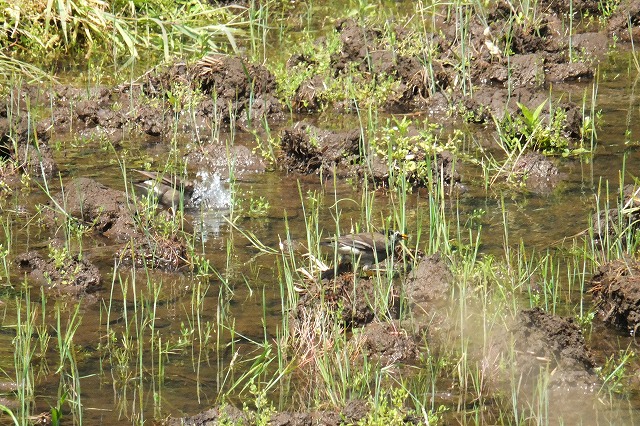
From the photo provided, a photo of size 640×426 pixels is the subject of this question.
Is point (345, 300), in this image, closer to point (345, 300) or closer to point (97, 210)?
point (345, 300)

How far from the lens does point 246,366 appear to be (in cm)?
607

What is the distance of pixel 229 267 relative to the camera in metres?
7.49

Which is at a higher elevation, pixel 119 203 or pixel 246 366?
pixel 119 203

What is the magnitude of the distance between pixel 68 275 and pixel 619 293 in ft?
11.2

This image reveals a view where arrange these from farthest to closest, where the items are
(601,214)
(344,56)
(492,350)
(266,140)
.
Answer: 1. (344,56)
2. (266,140)
3. (601,214)
4. (492,350)

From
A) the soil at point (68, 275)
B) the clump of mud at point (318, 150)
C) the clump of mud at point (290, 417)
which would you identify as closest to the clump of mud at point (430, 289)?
the clump of mud at point (290, 417)

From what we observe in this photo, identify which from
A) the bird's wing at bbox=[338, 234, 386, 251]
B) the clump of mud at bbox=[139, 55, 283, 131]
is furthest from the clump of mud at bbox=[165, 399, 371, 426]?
the clump of mud at bbox=[139, 55, 283, 131]

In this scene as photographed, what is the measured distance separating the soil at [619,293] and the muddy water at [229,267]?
0.42 ft

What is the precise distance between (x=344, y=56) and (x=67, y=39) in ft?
10.8

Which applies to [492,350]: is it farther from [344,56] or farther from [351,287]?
[344,56]

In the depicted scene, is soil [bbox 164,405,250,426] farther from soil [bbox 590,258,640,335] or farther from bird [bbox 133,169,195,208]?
bird [bbox 133,169,195,208]

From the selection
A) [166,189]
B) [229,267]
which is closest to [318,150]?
[166,189]

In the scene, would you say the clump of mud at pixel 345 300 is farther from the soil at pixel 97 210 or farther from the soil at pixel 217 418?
the soil at pixel 97 210

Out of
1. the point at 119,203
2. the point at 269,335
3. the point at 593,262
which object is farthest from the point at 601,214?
the point at 119,203
